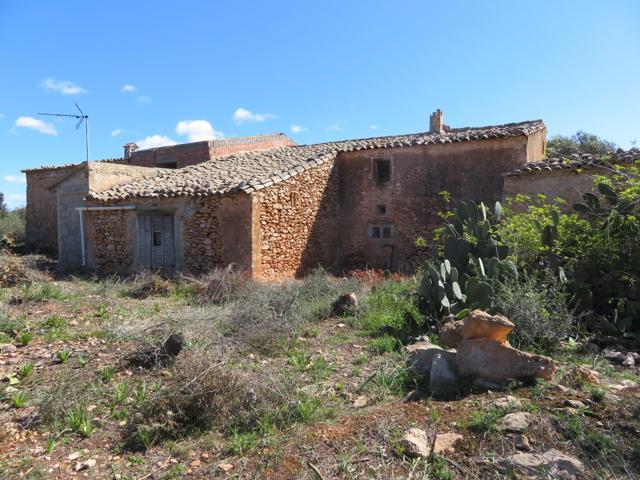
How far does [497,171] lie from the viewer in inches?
460

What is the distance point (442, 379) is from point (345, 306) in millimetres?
3265

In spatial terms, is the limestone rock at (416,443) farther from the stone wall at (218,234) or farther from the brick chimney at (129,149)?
the brick chimney at (129,149)

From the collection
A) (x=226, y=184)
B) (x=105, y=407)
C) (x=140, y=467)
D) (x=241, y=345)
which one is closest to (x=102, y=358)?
(x=105, y=407)

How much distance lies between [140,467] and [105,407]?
1139 mm

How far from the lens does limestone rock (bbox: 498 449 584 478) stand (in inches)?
110

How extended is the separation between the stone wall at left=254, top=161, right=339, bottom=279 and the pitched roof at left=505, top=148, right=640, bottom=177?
508 centimetres

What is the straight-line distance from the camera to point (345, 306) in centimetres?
734

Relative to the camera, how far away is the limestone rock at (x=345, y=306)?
7.27 meters

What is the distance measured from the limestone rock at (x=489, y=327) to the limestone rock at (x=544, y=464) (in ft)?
4.73

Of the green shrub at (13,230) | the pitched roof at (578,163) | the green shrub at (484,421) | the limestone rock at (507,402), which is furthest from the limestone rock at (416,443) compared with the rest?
the green shrub at (13,230)

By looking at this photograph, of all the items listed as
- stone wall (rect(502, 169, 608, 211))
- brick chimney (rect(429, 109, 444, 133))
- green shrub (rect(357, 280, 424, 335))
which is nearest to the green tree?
brick chimney (rect(429, 109, 444, 133))

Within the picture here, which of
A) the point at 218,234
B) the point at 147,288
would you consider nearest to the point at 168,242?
the point at 218,234

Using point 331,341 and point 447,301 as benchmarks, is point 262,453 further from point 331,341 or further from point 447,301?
point 447,301

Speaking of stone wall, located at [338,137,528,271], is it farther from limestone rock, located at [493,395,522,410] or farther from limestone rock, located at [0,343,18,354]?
limestone rock, located at [0,343,18,354]
